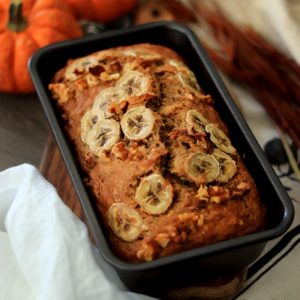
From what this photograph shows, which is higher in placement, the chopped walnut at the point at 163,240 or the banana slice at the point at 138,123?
the banana slice at the point at 138,123

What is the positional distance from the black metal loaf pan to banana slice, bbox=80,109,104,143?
0.14 ft

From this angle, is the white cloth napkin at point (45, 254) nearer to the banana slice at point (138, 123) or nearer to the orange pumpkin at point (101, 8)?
the banana slice at point (138, 123)

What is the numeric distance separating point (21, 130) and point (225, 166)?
684mm

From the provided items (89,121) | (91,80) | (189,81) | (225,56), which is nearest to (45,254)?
(89,121)

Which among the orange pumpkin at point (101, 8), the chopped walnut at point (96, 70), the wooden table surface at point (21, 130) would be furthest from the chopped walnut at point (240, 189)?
the orange pumpkin at point (101, 8)

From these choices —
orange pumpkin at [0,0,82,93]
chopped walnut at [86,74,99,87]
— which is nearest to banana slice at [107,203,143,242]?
chopped walnut at [86,74,99,87]

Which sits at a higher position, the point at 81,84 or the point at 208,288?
the point at 81,84

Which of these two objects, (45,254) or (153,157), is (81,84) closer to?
(153,157)

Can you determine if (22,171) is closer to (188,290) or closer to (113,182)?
(113,182)

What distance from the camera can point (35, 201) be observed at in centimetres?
143

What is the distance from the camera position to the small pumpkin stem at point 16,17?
1.76 m

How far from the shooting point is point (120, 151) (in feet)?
4.42

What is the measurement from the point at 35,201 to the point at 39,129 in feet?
1.30

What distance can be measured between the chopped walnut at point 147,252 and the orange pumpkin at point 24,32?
773 millimetres
